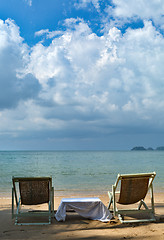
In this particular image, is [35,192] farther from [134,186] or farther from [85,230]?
[134,186]

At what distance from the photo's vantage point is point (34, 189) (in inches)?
187

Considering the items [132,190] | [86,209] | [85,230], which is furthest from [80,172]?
[85,230]

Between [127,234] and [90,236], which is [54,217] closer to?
[90,236]

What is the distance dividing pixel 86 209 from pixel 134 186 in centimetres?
109

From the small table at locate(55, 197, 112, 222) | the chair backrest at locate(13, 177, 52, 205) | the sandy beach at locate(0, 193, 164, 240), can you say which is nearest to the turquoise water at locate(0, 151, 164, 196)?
the chair backrest at locate(13, 177, 52, 205)

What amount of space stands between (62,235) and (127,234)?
1.08m

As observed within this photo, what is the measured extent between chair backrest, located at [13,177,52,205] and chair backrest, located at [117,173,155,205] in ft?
4.90

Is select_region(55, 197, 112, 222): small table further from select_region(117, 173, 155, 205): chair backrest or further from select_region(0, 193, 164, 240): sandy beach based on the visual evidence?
select_region(117, 173, 155, 205): chair backrest

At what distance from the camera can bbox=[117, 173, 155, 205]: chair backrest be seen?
4609 mm

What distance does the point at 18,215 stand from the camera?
4625 mm

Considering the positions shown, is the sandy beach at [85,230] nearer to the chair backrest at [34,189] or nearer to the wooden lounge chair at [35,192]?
the wooden lounge chair at [35,192]

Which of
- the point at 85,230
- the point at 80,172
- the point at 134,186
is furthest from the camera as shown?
the point at 80,172

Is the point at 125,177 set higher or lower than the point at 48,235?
higher

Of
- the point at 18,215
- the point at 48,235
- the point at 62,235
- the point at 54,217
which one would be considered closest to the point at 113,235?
the point at 62,235
